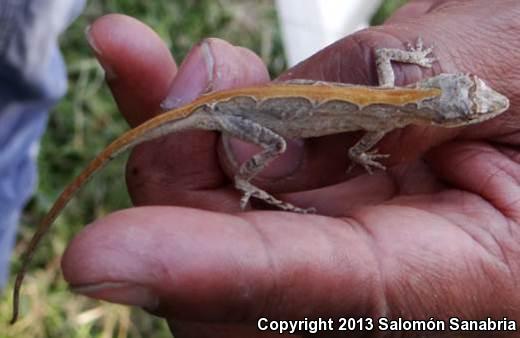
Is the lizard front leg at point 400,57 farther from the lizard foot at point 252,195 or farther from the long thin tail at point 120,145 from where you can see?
the long thin tail at point 120,145

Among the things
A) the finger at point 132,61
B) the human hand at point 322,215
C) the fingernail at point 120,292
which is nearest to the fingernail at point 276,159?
the human hand at point 322,215

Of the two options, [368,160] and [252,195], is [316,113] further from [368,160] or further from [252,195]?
[252,195]

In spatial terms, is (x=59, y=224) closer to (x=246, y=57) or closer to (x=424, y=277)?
(x=246, y=57)

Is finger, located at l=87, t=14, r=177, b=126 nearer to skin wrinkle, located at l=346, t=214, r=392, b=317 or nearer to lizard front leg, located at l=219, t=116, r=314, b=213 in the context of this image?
lizard front leg, located at l=219, t=116, r=314, b=213

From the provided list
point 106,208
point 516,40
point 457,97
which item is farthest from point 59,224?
point 516,40

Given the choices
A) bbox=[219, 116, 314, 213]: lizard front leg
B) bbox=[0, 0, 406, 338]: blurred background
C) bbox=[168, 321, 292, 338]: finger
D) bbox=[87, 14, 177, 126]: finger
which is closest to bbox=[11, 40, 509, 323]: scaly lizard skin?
bbox=[219, 116, 314, 213]: lizard front leg

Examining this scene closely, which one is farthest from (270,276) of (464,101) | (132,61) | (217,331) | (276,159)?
(464,101)

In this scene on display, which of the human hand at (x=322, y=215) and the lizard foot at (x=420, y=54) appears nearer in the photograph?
the human hand at (x=322, y=215)
